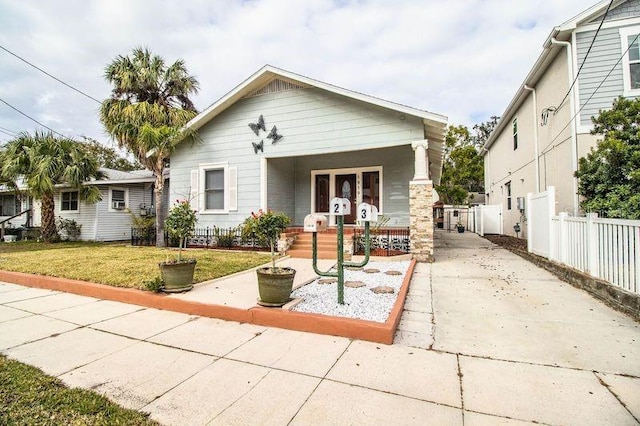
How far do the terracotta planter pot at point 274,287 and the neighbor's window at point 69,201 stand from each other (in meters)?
15.9

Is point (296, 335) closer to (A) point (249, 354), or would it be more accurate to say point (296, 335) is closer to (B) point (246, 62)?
(A) point (249, 354)

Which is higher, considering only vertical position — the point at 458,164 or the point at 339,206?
the point at 458,164

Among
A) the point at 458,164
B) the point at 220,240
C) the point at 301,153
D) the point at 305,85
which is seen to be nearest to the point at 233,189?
the point at 220,240

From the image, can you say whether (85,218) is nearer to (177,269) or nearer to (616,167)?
(177,269)

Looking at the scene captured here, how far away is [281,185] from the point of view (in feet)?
37.1

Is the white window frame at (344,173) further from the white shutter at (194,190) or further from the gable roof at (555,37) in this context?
the gable roof at (555,37)

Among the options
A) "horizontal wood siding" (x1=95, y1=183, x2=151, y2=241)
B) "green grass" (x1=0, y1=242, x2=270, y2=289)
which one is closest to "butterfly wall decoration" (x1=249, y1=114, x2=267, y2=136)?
"green grass" (x1=0, y1=242, x2=270, y2=289)

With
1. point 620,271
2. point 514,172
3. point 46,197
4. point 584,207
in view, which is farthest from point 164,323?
point 514,172

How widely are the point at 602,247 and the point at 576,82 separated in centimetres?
578

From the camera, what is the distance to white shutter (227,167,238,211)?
10719 millimetres

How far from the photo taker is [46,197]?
12.8 m

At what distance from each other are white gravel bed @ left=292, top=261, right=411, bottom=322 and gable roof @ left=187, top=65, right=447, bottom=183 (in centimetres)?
444

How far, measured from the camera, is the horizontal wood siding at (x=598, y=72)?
7.93 meters

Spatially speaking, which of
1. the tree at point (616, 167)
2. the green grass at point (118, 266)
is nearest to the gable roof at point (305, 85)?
the tree at point (616, 167)
